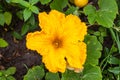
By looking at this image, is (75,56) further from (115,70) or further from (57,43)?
(115,70)

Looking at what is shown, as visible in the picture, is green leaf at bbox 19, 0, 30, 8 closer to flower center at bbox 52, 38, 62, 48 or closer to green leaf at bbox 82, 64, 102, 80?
flower center at bbox 52, 38, 62, 48

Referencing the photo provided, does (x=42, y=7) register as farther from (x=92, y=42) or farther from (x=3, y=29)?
(x=92, y=42)

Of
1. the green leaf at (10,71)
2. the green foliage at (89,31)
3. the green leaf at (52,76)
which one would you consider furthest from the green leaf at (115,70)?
the green leaf at (10,71)

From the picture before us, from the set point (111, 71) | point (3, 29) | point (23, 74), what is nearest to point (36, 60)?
point (23, 74)

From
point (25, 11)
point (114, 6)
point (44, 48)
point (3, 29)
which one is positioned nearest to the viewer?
point (44, 48)

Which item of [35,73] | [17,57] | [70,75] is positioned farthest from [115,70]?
[17,57]

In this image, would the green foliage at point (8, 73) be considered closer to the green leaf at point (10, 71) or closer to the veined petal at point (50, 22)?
the green leaf at point (10, 71)
